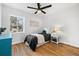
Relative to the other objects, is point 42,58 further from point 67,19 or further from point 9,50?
point 67,19

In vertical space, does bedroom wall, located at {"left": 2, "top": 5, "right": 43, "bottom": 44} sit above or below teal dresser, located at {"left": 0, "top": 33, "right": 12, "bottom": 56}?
above

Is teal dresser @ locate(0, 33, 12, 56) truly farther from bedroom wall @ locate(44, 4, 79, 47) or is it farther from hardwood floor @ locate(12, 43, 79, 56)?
bedroom wall @ locate(44, 4, 79, 47)

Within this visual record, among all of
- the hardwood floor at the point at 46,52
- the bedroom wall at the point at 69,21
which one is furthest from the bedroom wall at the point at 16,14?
the bedroom wall at the point at 69,21

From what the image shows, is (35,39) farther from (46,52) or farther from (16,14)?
(16,14)

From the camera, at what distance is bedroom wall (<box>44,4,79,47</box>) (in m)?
2.52

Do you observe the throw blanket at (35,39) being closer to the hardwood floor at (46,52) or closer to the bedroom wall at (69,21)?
the hardwood floor at (46,52)

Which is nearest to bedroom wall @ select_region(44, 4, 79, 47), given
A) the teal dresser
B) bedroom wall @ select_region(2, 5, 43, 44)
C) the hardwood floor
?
the hardwood floor

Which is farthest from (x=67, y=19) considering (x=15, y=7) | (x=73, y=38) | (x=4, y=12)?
(x=4, y=12)

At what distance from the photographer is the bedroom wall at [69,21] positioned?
2523 millimetres

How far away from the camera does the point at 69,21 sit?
2.71m

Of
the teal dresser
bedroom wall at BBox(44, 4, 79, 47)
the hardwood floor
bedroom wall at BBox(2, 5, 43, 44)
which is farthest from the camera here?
bedroom wall at BBox(44, 4, 79, 47)

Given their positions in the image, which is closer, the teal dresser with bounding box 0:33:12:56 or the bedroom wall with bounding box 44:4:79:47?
the teal dresser with bounding box 0:33:12:56

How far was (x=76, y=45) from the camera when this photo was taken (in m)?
2.54

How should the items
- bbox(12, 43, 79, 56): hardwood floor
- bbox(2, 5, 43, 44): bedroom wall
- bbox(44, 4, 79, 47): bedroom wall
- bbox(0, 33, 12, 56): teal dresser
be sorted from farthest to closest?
1. bbox(44, 4, 79, 47): bedroom wall
2. bbox(2, 5, 43, 44): bedroom wall
3. bbox(12, 43, 79, 56): hardwood floor
4. bbox(0, 33, 12, 56): teal dresser
